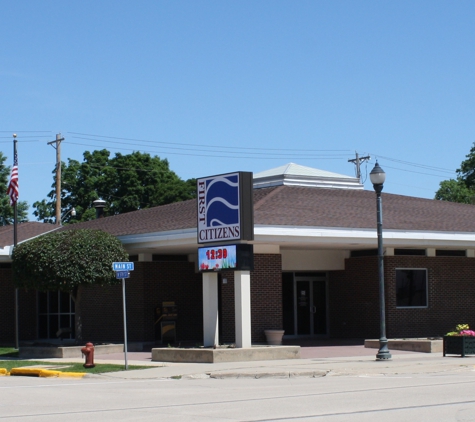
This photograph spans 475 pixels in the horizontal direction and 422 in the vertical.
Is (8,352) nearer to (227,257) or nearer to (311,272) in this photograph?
(227,257)

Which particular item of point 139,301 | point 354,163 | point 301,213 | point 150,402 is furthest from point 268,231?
point 354,163

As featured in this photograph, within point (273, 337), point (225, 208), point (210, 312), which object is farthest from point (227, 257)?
point (273, 337)

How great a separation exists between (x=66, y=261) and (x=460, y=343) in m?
12.6

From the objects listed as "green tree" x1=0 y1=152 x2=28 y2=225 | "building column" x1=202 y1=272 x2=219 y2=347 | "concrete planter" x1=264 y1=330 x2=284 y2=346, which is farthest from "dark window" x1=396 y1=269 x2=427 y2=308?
"green tree" x1=0 y1=152 x2=28 y2=225

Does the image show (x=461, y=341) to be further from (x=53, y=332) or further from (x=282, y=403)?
(x=53, y=332)

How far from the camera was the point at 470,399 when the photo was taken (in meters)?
13.8

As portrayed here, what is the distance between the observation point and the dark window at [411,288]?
30.8 meters

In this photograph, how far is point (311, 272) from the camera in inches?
1315

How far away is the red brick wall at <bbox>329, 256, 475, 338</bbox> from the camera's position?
100 feet

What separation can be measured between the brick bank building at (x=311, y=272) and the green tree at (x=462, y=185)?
126 ft

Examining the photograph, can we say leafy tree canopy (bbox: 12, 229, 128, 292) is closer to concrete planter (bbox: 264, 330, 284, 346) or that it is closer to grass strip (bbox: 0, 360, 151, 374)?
grass strip (bbox: 0, 360, 151, 374)

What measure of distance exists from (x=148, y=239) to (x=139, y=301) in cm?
326

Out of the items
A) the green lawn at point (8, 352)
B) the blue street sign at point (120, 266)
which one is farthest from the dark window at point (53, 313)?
the blue street sign at point (120, 266)

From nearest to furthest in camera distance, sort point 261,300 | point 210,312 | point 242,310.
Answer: point 242,310 < point 210,312 < point 261,300
